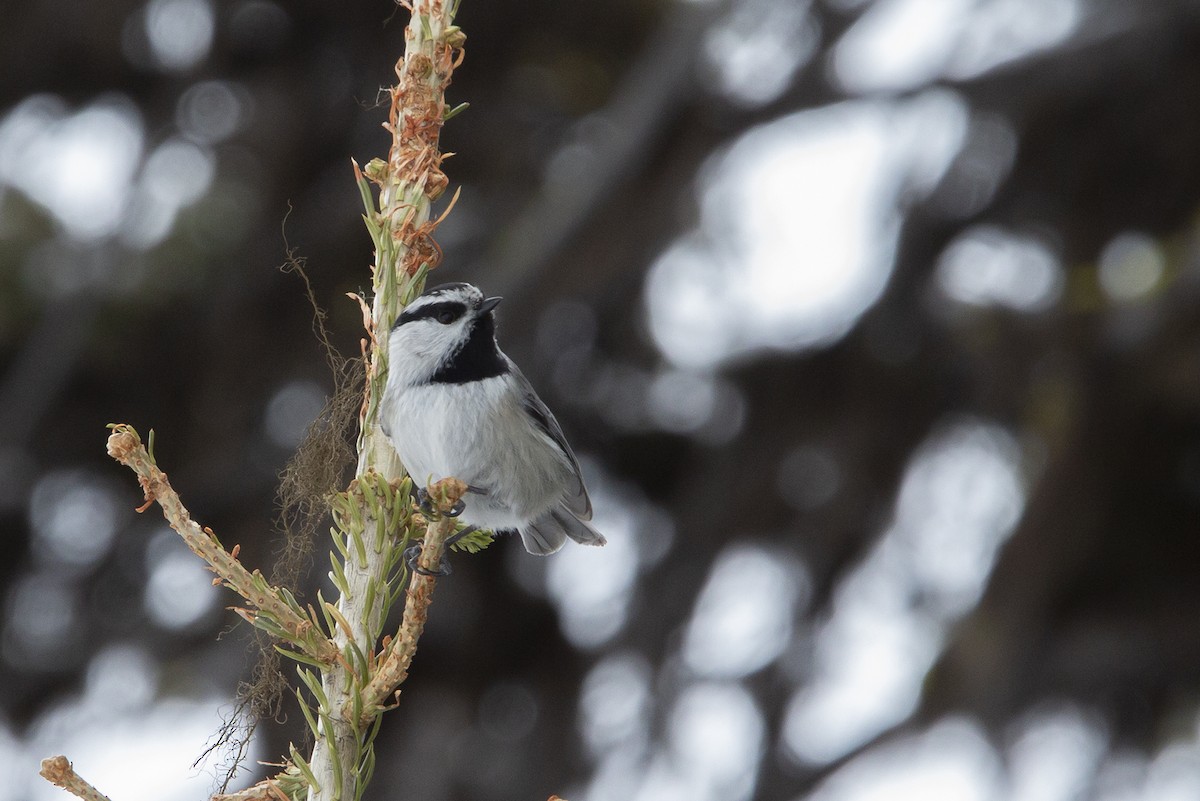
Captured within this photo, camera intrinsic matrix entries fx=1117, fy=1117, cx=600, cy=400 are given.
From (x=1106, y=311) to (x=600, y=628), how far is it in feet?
8.67

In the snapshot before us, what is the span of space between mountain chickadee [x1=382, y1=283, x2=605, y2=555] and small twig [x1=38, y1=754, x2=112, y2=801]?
969 millimetres

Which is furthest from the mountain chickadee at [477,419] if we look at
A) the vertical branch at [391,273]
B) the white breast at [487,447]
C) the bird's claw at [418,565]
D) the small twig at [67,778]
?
the small twig at [67,778]

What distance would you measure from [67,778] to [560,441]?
1665 millimetres

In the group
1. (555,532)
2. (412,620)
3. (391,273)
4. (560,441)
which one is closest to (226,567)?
(412,620)


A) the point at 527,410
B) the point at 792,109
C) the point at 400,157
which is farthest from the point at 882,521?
the point at 400,157

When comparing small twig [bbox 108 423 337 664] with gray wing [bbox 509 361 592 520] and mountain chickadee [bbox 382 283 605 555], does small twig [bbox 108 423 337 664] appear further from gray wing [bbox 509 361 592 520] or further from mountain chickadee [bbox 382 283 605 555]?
gray wing [bbox 509 361 592 520]

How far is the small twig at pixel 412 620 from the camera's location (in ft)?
5.24

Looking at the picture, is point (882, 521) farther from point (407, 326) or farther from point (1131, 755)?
point (407, 326)

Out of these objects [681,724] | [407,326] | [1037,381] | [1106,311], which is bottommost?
[681,724]

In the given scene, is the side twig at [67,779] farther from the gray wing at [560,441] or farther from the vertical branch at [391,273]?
the gray wing at [560,441]

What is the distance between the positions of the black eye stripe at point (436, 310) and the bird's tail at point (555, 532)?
0.64 metres

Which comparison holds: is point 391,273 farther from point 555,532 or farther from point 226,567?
point 555,532

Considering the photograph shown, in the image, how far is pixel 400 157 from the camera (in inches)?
74.0

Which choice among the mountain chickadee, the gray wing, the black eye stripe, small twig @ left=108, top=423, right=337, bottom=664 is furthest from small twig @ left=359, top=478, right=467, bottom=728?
the gray wing
